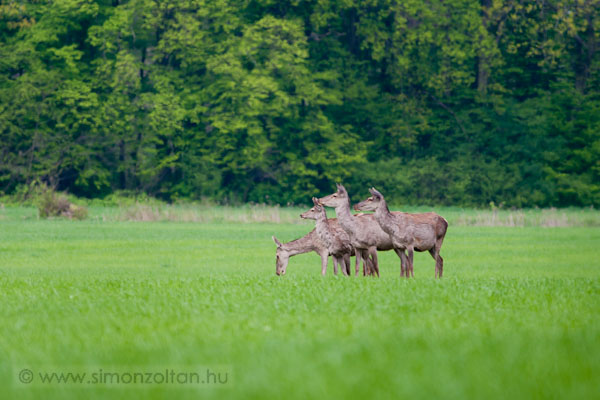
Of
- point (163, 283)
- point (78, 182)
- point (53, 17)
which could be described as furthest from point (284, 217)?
point (163, 283)

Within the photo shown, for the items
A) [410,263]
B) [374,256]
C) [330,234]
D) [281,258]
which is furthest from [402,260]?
[281,258]

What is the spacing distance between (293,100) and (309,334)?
46.7 metres

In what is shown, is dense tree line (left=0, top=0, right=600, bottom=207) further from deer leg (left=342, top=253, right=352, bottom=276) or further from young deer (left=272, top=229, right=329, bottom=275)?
deer leg (left=342, top=253, right=352, bottom=276)

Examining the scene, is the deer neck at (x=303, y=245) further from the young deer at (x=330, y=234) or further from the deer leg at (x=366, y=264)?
the deer leg at (x=366, y=264)

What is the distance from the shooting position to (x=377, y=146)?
59906 mm

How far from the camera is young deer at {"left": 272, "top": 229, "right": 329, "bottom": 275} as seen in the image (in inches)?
625

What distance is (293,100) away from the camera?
55.0 meters

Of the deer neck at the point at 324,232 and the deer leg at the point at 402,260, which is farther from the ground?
the deer neck at the point at 324,232

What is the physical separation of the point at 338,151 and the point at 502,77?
11.8m

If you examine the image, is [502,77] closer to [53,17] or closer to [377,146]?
[377,146]

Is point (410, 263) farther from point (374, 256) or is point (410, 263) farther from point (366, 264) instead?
point (366, 264)

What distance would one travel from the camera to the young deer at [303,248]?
15.9 meters

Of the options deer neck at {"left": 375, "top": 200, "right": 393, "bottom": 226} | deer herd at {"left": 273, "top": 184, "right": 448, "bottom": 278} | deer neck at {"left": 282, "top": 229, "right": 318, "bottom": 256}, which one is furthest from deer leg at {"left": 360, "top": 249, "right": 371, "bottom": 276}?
deer neck at {"left": 375, "top": 200, "right": 393, "bottom": 226}

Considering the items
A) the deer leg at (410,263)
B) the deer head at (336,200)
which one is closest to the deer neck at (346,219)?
the deer head at (336,200)
